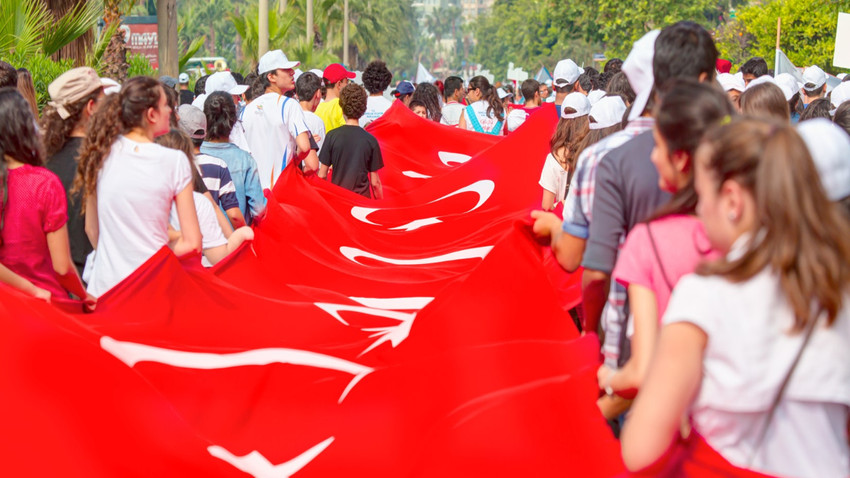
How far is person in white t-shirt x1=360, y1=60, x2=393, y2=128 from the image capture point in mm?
12102

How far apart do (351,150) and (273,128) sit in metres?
0.80

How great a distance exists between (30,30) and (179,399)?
23.3ft

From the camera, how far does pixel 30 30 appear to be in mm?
10445

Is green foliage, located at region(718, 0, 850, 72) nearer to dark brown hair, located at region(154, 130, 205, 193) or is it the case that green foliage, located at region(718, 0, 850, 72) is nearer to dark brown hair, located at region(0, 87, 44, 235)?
dark brown hair, located at region(154, 130, 205, 193)

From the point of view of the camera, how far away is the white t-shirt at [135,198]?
4938mm

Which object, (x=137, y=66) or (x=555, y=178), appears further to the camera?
(x=137, y=66)

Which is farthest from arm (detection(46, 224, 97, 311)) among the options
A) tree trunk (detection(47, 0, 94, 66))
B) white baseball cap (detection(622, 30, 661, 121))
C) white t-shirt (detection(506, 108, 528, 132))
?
tree trunk (detection(47, 0, 94, 66))

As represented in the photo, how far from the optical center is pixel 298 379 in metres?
4.97

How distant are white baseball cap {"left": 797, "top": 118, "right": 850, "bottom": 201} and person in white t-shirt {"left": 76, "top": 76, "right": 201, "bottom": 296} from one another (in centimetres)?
319

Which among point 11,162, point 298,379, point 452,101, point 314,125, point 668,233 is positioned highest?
point 668,233

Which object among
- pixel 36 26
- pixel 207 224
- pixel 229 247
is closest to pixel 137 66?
pixel 36 26

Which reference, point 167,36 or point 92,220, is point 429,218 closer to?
point 92,220

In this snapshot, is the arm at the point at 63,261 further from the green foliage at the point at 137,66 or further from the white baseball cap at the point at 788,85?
the green foliage at the point at 137,66

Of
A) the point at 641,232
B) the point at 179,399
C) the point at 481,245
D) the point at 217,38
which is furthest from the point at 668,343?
the point at 217,38
